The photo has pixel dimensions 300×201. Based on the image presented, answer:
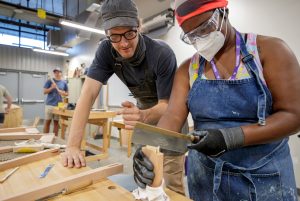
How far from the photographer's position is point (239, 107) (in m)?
0.86

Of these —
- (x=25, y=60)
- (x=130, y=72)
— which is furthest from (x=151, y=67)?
(x=25, y=60)

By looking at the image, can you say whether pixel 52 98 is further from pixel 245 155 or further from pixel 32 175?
pixel 245 155

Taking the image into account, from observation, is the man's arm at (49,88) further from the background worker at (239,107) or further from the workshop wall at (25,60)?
the background worker at (239,107)

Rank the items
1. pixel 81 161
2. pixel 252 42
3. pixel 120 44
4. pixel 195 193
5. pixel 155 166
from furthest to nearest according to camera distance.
Answer: pixel 120 44
pixel 81 161
pixel 195 193
pixel 252 42
pixel 155 166

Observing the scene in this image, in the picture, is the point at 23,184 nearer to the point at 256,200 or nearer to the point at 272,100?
the point at 256,200

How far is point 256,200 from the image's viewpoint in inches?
32.7

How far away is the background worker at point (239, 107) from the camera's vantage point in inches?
30.8

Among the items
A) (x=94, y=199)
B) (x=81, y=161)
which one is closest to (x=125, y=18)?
(x=81, y=161)

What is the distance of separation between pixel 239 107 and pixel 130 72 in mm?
875

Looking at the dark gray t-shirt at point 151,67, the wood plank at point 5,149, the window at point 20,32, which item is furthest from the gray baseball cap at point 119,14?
the window at point 20,32

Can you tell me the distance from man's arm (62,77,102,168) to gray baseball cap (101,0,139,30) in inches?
17.1

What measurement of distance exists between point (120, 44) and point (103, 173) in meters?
0.74

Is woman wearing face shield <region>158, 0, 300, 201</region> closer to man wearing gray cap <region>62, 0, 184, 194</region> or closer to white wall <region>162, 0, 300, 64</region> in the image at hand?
man wearing gray cap <region>62, 0, 184, 194</region>

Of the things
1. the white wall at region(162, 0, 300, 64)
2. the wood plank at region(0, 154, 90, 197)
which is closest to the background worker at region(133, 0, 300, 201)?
the wood plank at region(0, 154, 90, 197)
